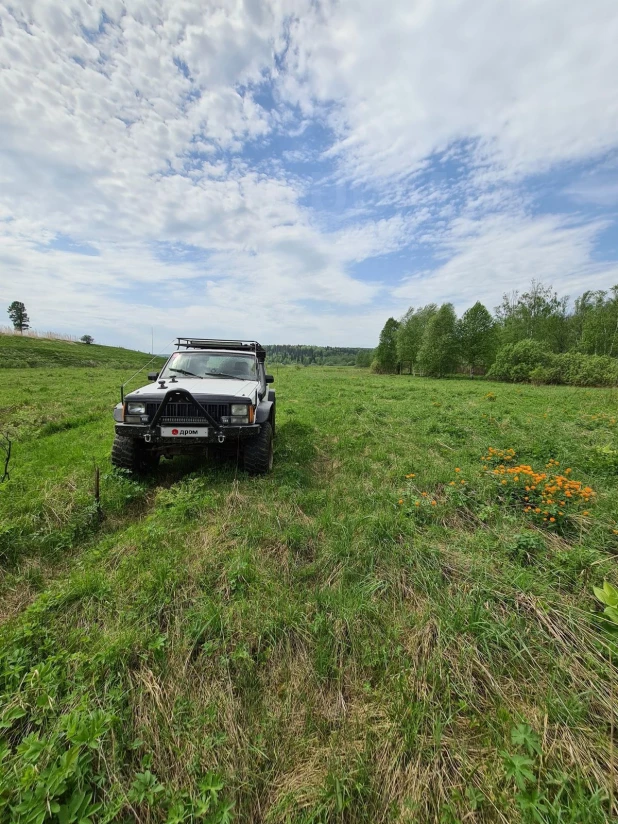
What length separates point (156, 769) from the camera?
1.70 meters

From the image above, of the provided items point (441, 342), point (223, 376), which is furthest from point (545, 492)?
point (441, 342)

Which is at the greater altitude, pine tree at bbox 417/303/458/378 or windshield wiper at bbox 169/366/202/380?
pine tree at bbox 417/303/458/378

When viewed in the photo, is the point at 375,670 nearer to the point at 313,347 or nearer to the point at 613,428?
the point at 613,428

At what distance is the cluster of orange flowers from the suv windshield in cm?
439

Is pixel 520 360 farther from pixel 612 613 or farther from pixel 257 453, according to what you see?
pixel 612 613

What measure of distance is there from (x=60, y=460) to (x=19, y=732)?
15.6ft

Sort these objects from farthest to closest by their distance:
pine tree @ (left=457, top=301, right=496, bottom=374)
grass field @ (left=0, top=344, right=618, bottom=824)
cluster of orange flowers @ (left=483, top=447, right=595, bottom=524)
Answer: pine tree @ (left=457, top=301, right=496, bottom=374) → cluster of orange flowers @ (left=483, top=447, right=595, bottom=524) → grass field @ (left=0, top=344, right=618, bottom=824)

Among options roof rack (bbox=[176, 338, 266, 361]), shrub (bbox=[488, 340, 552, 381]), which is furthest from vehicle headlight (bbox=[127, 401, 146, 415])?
shrub (bbox=[488, 340, 552, 381])

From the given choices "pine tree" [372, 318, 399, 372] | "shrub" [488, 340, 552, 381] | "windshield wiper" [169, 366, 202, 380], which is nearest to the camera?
"windshield wiper" [169, 366, 202, 380]

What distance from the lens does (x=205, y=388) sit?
5.00 meters

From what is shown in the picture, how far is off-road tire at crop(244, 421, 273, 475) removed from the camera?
4.90 m

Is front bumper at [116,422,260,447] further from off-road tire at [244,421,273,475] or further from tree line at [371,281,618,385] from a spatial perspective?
tree line at [371,281,618,385]

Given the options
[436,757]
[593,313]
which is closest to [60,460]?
[436,757]

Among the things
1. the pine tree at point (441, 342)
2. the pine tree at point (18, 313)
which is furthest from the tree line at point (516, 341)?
the pine tree at point (18, 313)
